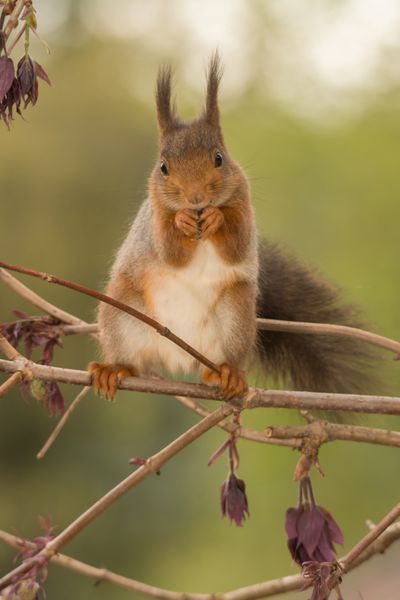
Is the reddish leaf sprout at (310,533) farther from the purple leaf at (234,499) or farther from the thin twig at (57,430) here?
the thin twig at (57,430)

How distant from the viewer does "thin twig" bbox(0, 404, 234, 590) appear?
1101 millimetres

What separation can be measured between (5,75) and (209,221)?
0.57 m

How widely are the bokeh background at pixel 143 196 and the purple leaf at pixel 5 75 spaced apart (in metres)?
0.83

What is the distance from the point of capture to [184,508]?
7.04 metres

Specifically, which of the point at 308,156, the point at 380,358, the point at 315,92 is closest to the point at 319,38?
the point at 315,92

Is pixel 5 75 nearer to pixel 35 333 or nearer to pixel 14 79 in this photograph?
pixel 14 79

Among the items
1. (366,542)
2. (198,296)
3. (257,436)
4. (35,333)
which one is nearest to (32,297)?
(35,333)

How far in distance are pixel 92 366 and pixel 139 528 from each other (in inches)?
194

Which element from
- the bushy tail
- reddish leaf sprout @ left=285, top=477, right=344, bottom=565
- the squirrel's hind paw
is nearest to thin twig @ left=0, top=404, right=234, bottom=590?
reddish leaf sprout @ left=285, top=477, right=344, bottom=565

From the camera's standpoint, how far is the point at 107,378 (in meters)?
1.46

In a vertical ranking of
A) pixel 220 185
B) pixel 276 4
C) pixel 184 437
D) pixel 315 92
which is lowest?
pixel 184 437

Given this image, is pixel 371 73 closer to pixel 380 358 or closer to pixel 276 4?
pixel 276 4

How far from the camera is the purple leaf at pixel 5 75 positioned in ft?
3.17

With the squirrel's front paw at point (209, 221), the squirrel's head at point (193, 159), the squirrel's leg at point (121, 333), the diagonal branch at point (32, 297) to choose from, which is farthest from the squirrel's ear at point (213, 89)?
the diagonal branch at point (32, 297)
